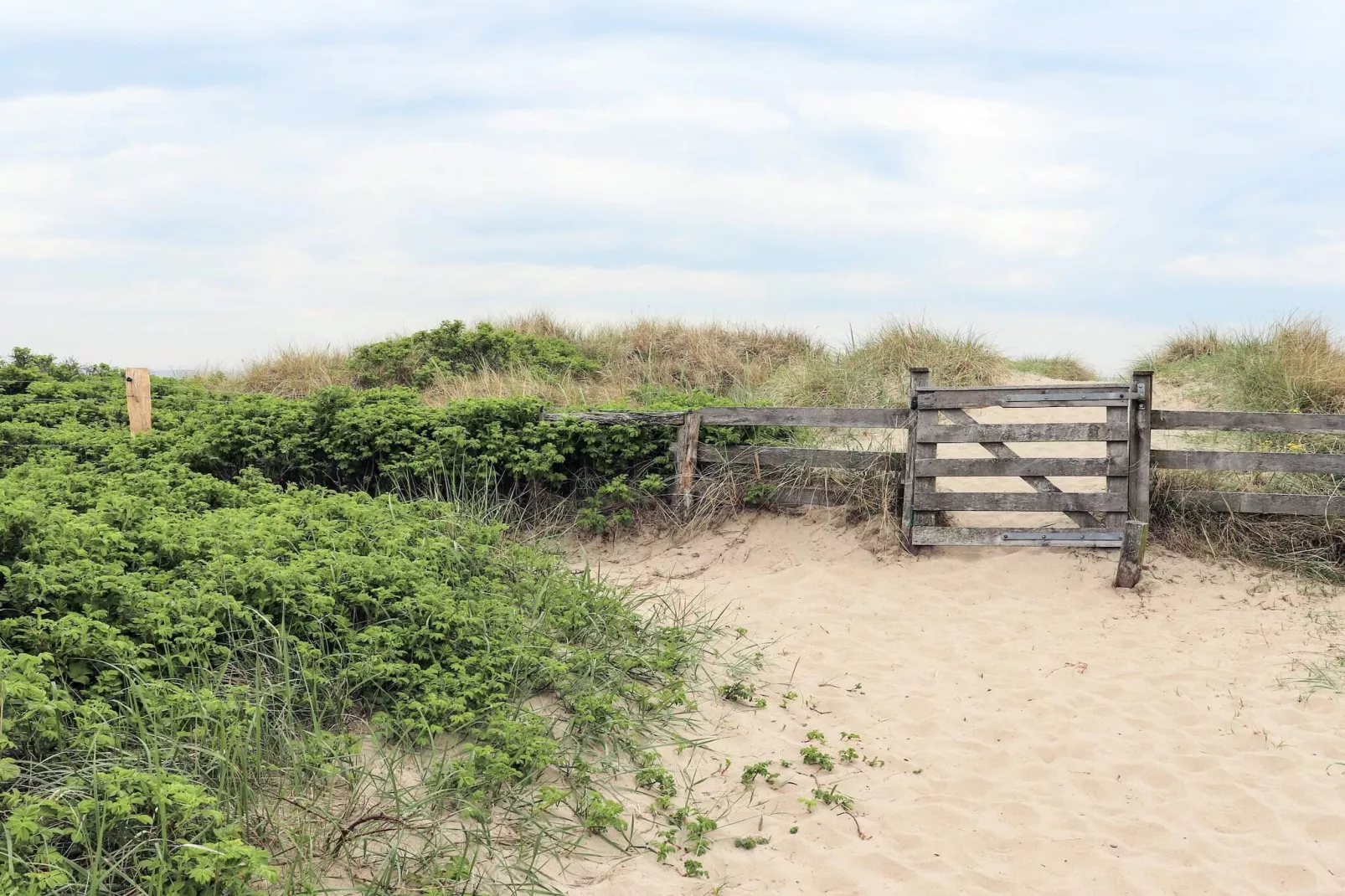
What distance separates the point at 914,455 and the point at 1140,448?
208 cm

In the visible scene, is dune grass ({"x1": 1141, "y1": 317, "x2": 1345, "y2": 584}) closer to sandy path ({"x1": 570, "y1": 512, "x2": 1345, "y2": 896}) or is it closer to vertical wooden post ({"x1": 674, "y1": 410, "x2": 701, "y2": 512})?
sandy path ({"x1": 570, "y1": 512, "x2": 1345, "y2": 896})

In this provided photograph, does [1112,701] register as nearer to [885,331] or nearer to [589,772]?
[589,772]

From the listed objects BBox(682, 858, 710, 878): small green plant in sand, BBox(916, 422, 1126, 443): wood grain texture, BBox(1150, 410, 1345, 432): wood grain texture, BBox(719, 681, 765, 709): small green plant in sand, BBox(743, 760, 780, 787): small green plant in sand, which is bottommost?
BBox(682, 858, 710, 878): small green plant in sand

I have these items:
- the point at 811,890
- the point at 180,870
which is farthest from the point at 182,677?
the point at 811,890

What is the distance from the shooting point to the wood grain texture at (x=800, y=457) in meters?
10.2

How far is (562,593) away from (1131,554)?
17.1 feet

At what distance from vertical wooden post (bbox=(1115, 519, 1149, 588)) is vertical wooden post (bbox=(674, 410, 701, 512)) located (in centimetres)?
417

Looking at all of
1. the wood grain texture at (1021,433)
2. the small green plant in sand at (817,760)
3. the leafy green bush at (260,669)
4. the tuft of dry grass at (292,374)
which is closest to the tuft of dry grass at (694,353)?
the tuft of dry grass at (292,374)

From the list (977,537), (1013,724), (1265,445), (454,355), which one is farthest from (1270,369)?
(454,355)

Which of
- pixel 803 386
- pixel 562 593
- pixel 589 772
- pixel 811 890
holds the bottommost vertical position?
pixel 811 890

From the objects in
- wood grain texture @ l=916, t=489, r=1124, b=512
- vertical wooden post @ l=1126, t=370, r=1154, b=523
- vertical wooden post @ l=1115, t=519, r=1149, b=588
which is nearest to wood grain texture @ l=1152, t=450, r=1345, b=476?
vertical wooden post @ l=1126, t=370, r=1154, b=523

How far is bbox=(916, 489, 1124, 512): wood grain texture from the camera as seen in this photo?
9438 mm

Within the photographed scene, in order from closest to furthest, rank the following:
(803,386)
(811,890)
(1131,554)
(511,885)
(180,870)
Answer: (180,870) → (511,885) → (811,890) → (1131,554) → (803,386)

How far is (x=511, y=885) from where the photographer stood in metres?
4.40
